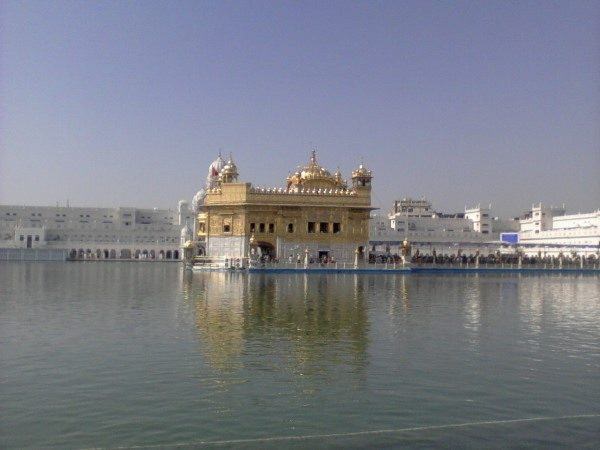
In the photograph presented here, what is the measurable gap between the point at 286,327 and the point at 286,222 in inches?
1326

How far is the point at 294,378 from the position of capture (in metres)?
9.55

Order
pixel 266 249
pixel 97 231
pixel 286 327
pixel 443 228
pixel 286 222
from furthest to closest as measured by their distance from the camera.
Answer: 1. pixel 443 228
2. pixel 97 231
3. pixel 266 249
4. pixel 286 222
5. pixel 286 327

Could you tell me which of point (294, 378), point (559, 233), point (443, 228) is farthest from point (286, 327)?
point (443, 228)

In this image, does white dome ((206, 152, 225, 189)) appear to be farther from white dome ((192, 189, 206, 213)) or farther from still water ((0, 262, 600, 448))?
still water ((0, 262, 600, 448))

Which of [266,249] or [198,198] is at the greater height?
[198,198]

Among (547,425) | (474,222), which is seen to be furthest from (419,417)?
(474,222)

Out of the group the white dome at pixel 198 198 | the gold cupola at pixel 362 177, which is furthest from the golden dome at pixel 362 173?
the white dome at pixel 198 198

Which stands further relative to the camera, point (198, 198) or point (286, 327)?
point (198, 198)

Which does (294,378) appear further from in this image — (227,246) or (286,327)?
(227,246)

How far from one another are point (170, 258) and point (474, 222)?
4573cm

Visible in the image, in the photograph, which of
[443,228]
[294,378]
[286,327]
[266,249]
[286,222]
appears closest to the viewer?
[294,378]

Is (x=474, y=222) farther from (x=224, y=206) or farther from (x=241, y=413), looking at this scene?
(x=241, y=413)

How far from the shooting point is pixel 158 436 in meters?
7.07

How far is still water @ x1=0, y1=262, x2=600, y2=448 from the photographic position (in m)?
7.25
